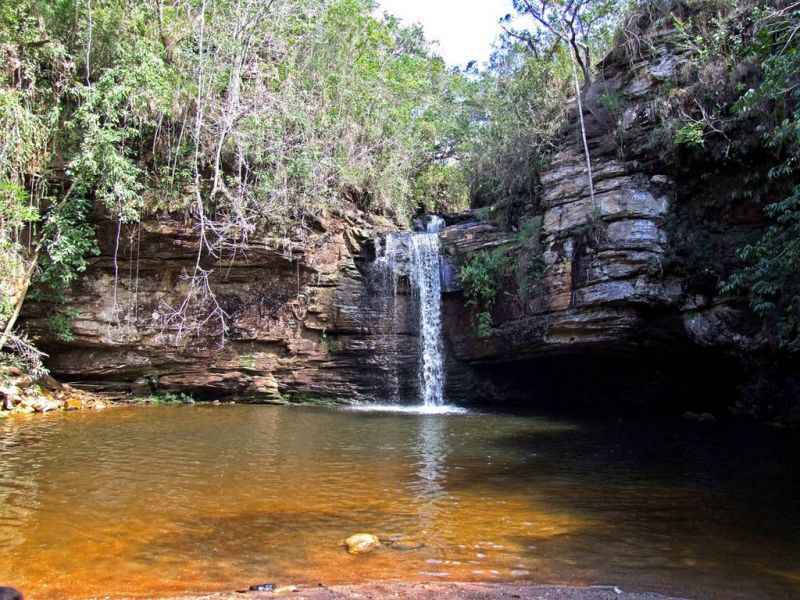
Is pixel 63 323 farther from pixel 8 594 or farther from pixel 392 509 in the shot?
pixel 8 594

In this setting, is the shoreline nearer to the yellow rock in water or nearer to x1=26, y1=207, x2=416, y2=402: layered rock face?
x1=26, y1=207, x2=416, y2=402: layered rock face

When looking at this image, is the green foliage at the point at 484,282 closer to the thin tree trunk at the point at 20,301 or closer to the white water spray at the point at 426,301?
the white water spray at the point at 426,301

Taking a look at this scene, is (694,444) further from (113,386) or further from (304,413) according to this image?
(113,386)

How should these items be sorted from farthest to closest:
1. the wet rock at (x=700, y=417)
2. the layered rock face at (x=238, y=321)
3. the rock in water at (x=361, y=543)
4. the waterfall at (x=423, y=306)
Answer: the waterfall at (x=423, y=306)
the layered rock face at (x=238, y=321)
the wet rock at (x=700, y=417)
the rock in water at (x=361, y=543)

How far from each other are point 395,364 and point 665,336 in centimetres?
724

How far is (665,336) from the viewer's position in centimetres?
1414

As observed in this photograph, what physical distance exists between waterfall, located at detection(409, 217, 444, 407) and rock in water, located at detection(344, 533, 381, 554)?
456 inches

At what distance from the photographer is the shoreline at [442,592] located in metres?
4.16

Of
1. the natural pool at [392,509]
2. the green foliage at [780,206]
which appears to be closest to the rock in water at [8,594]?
the natural pool at [392,509]

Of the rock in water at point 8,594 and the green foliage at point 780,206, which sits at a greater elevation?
the green foliage at point 780,206

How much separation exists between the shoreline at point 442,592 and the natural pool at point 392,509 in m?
0.21

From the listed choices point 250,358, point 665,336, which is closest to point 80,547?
point 250,358

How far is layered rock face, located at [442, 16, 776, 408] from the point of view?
43.8 ft

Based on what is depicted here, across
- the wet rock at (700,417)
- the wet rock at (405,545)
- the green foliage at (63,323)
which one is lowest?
the wet rock at (405,545)
